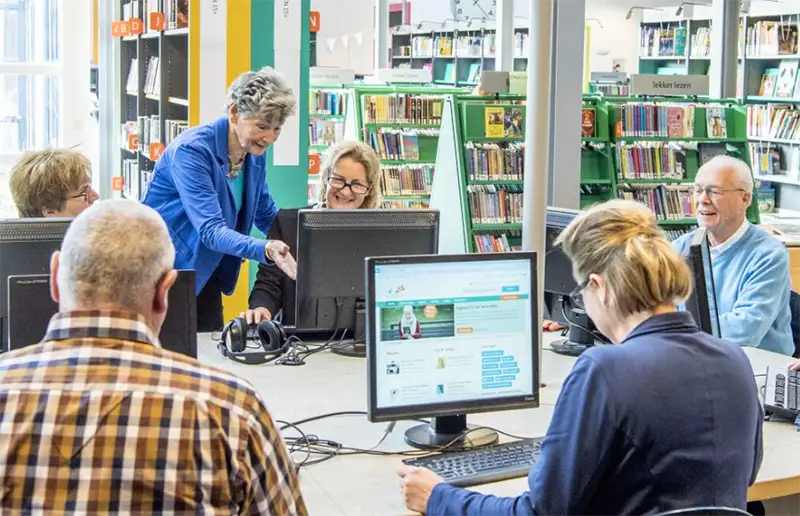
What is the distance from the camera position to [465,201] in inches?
280

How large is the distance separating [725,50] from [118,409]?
27.2ft

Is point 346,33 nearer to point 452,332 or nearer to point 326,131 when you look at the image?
point 326,131

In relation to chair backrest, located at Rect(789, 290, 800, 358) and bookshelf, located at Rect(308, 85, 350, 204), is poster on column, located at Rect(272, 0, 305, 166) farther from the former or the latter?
chair backrest, located at Rect(789, 290, 800, 358)

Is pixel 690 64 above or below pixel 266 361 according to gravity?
above

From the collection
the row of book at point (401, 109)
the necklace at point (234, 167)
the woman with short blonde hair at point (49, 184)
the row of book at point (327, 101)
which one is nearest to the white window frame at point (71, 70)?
the row of book at point (327, 101)

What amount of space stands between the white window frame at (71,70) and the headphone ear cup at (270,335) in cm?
508

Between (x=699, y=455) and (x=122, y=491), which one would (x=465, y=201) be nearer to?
(x=699, y=455)

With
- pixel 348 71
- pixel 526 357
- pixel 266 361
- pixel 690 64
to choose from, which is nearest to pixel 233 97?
pixel 266 361

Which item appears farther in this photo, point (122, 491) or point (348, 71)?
point (348, 71)

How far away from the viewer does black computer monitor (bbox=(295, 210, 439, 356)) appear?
10.9ft

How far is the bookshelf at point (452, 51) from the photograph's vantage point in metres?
14.8

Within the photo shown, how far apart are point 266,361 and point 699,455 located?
70.3 inches

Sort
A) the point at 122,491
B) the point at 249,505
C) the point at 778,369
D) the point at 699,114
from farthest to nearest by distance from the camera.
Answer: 1. the point at 699,114
2. the point at 778,369
3. the point at 249,505
4. the point at 122,491

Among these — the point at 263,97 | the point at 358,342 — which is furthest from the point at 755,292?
the point at 263,97
